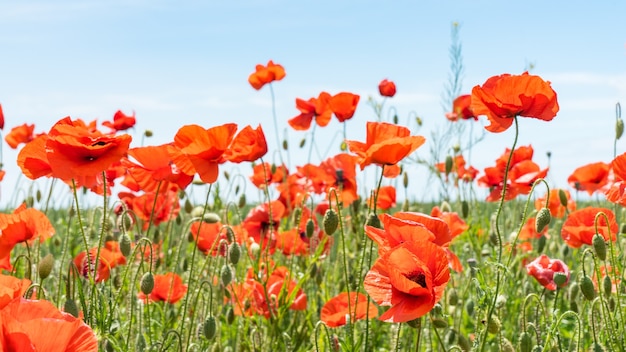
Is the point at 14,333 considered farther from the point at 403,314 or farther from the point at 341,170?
the point at 341,170

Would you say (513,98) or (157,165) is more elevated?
(513,98)

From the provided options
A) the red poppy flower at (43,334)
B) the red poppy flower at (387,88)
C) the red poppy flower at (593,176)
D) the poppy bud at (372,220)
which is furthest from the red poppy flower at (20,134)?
the red poppy flower at (43,334)

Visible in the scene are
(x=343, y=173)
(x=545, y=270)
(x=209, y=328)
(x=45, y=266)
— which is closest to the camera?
(x=45, y=266)

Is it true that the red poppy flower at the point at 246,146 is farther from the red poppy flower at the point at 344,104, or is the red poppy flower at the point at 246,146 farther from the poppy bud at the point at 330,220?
the red poppy flower at the point at 344,104

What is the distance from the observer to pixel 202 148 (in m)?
2.09

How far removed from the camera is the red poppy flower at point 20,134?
469 cm

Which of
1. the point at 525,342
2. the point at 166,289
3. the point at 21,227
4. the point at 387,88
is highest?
the point at 387,88

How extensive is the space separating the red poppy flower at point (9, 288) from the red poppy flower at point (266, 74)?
117 inches

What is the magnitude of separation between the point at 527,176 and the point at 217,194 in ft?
4.14

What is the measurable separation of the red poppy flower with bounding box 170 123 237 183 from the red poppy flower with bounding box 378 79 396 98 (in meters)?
2.61

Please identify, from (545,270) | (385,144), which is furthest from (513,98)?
(545,270)

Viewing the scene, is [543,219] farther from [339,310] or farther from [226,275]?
[226,275]

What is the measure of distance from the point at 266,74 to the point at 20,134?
1424 millimetres

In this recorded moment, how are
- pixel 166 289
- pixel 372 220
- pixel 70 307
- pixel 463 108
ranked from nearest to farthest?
pixel 70 307, pixel 372 220, pixel 166 289, pixel 463 108
